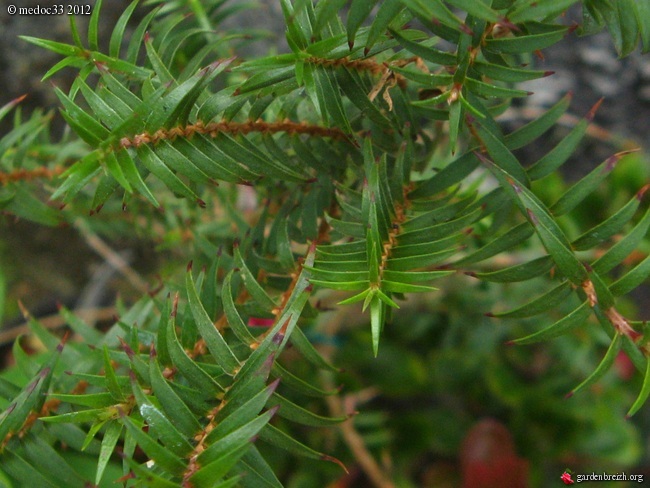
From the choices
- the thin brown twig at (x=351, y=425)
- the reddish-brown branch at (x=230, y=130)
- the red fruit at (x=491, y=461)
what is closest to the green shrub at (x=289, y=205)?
the reddish-brown branch at (x=230, y=130)

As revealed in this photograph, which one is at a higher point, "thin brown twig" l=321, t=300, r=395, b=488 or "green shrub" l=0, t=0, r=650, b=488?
"green shrub" l=0, t=0, r=650, b=488

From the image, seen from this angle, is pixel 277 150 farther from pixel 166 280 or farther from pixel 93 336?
pixel 93 336

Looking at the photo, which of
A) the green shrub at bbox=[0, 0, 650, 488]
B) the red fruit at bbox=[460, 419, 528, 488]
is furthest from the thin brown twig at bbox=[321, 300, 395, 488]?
the green shrub at bbox=[0, 0, 650, 488]

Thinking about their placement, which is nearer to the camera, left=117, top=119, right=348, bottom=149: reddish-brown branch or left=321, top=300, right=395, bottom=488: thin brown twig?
left=117, top=119, right=348, bottom=149: reddish-brown branch

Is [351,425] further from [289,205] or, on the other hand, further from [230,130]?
[230,130]

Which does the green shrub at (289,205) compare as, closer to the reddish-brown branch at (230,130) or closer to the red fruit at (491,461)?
the reddish-brown branch at (230,130)

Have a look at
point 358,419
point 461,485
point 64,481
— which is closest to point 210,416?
point 64,481

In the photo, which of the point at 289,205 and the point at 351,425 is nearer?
the point at 289,205

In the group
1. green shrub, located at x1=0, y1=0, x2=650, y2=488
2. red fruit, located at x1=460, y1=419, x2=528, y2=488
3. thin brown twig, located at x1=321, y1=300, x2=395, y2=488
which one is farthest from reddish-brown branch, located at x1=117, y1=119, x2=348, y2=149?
red fruit, located at x1=460, y1=419, x2=528, y2=488

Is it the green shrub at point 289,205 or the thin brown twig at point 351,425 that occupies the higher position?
the green shrub at point 289,205

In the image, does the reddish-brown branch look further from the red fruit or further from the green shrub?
the red fruit

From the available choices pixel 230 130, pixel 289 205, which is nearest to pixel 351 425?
pixel 289 205
